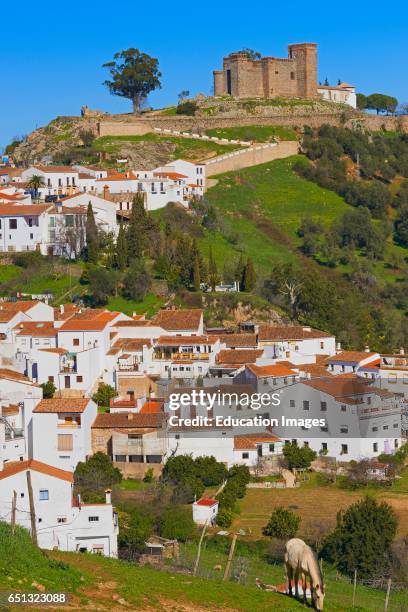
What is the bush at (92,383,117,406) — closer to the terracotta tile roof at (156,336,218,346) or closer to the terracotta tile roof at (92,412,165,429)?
the terracotta tile roof at (92,412,165,429)

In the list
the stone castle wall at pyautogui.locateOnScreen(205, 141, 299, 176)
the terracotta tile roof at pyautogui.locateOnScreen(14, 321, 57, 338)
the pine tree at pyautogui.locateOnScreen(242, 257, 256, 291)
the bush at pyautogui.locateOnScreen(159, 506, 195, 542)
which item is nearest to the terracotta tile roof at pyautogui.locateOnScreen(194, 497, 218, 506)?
the bush at pyautogui.locateOnScreen(159, 506, 195, 542)

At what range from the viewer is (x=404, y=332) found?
202 feet

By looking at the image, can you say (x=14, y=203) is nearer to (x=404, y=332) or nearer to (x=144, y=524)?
(x=404, y=332)

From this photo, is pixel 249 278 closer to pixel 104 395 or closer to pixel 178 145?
pixel 104 395

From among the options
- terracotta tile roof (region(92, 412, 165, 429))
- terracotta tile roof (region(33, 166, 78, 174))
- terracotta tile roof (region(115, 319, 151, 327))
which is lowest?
terracotta tile roof (region(92, 412, 165, 429))

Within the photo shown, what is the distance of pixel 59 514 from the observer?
105ft

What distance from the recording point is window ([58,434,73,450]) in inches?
1528

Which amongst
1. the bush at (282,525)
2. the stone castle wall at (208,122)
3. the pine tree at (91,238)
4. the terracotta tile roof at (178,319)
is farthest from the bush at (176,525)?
the stone castle wall at (208,122)

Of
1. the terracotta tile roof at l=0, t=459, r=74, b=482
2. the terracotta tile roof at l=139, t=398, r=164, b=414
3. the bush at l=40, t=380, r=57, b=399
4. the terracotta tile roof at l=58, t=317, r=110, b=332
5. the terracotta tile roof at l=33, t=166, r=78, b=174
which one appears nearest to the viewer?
the terracotta tile roof at l=0, t=459, r=74, b=482

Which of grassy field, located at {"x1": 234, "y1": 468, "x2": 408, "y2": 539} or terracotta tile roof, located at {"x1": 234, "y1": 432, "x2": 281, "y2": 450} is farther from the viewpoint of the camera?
terracotta tile roof, located at {"x1": 234, "y1": 432, "x2": 281, "y2": 450}

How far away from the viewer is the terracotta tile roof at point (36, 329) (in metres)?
48.2

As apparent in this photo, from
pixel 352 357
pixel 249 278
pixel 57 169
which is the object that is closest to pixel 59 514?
pixel 352 357

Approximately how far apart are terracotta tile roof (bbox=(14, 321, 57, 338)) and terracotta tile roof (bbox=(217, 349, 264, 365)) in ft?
21.5

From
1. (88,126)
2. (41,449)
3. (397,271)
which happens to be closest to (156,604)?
(41,449)
